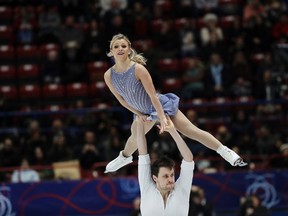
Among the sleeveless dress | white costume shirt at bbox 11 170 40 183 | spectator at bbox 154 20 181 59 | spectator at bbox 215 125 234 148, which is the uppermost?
spectator at bbox 154 20 181 59

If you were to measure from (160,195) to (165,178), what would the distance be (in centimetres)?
17

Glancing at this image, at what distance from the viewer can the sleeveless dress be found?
706cm

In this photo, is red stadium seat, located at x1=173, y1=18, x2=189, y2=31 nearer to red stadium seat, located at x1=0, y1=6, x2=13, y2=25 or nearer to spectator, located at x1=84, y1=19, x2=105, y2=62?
spectator, located at x1=84, y1=19, x2=105, y2=62

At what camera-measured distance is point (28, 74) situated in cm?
1653

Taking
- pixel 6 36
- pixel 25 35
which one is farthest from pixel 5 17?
pixel 25 35

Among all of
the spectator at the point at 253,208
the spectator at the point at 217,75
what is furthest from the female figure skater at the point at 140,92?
the spectator at the point at 217,75

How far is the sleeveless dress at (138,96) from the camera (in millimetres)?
7059

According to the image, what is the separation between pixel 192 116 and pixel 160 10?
15.5 ft

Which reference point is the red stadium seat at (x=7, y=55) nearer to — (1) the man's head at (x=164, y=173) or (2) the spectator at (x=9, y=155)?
(2) the spectator at (x=9, y=155)

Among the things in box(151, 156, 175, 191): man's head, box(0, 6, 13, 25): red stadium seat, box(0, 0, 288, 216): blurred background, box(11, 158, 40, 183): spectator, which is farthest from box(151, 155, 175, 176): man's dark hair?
box(0, 6, 13, 25): red stadium seat

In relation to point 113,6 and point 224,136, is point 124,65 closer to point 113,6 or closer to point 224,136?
point 224,136

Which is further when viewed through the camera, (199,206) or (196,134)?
(199,206)

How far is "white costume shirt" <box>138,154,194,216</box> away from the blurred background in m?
6.26

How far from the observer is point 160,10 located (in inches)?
722
